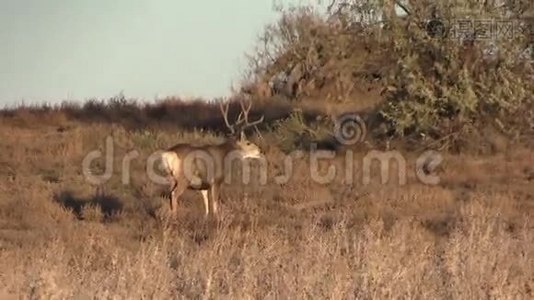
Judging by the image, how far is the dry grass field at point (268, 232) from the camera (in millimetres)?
7453

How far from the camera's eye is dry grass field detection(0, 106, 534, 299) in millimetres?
7453

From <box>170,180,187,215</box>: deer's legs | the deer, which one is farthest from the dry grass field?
the deer

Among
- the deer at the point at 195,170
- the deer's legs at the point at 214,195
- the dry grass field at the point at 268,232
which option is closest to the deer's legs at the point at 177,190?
the deer at the point at 195,170

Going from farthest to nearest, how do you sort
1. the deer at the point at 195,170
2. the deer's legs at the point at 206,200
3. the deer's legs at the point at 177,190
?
the deer at the point at 195,170 < the deer's legs at the point at 177,190 < the deer's legs at the point at 206,200

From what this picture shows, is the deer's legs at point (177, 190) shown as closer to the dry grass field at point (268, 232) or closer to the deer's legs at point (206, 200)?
the dry grass field at point (268, 232)

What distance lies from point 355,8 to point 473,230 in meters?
14.1

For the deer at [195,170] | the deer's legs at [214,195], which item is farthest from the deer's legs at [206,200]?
the deer's legs at [214,195]

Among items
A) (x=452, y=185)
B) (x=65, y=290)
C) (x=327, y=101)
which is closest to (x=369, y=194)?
(x=452, y=185)

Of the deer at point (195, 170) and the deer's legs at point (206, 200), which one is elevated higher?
the deer at point (195, 170)

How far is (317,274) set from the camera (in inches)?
303

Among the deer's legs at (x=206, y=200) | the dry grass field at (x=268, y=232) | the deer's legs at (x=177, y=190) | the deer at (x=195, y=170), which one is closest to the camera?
the dry grass field at (x=268, y=232)

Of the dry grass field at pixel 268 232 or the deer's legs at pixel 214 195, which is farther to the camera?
the deer's legs at pixel 214 195

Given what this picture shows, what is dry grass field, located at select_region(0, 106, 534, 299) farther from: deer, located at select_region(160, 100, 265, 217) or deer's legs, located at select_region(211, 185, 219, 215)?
deer, located at select_region(160, 100, 265, 217)

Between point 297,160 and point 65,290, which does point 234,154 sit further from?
point 65,290
